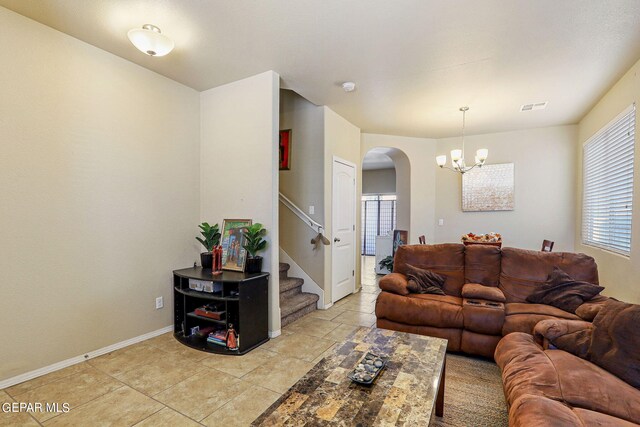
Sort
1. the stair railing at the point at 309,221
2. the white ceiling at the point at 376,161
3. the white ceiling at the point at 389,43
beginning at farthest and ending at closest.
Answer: the white ceiling at the point at 376,161 → the stair railing at the point at 309,221 → the white ceiling at the point at 389,43

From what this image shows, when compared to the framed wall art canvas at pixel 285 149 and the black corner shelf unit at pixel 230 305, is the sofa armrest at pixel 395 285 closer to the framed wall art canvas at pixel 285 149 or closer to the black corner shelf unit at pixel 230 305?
the black corner shelf unit at pixel 230 305

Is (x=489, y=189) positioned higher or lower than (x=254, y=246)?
higher

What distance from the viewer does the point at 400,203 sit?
6.24 meters

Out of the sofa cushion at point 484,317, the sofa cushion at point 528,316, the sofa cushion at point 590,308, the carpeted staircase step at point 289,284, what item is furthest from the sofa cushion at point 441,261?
the carpeted staircase step at point 289,284

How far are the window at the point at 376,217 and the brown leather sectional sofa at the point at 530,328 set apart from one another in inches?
248

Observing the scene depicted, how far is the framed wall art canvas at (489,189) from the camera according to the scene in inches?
206

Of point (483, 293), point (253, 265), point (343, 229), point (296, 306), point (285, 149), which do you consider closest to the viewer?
point (483, 293)

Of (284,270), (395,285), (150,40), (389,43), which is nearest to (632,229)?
(395,285)

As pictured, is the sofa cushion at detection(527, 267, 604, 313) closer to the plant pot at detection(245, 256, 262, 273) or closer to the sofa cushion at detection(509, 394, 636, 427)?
the sofa cushion at detection(509, 394, 636, 427)

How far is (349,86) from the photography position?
3.41 meters

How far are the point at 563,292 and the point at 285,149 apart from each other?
365 cm

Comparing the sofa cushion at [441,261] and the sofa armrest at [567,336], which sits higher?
the sofa cushion at [441,261]

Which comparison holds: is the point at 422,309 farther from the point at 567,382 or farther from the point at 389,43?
the point at 389,43

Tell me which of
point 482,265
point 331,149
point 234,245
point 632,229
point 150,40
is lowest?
point 482,265
